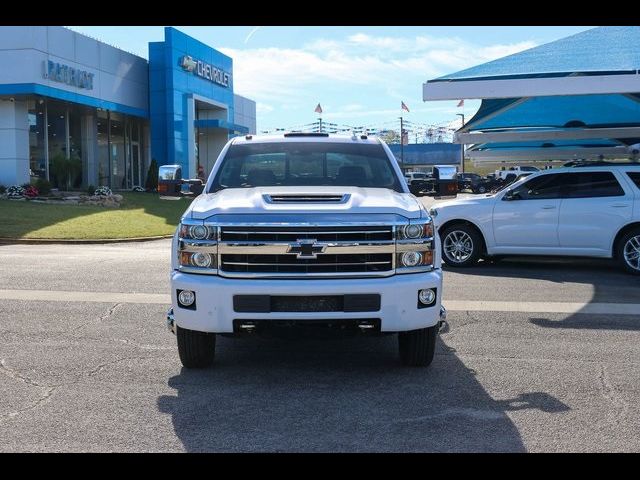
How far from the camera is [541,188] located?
1174 centimetres

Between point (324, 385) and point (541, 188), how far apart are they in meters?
7.53

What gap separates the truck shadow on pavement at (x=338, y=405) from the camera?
425 cm

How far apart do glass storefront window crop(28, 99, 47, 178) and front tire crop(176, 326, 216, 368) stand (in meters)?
26.1

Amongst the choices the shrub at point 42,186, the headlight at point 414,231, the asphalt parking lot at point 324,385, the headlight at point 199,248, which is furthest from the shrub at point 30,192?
the headlight at point 414,231

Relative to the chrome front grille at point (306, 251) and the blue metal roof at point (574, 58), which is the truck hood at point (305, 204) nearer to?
the chrome front grille at point (306, 251)

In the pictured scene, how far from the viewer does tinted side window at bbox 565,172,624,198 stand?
1130 centimetres

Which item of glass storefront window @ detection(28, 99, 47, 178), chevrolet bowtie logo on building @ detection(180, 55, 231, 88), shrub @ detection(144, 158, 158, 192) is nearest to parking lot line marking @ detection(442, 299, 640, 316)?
glass storefront window @ detection(28, 99, 47, 178)

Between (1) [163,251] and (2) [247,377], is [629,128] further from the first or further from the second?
(2) [247,377]

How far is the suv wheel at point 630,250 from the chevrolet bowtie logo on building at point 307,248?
7482 millimetres

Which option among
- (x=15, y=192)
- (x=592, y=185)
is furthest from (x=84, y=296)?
(x=15, y=192)

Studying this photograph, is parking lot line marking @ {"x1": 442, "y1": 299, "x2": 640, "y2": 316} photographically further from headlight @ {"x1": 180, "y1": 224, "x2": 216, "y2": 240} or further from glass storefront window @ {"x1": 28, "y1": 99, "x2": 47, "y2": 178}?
glass storefront window @ {"x1": 28, "y1": 99, "x2": 47, "y2": 178}
